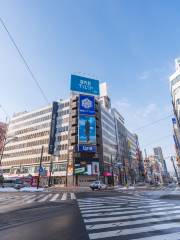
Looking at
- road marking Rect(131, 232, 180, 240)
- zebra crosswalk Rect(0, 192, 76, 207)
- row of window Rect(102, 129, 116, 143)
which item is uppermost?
row of window Rect(102, 129, 116, 143)

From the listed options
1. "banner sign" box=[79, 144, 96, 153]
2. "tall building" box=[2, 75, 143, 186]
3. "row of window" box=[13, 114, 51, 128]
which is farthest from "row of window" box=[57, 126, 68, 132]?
"banner sign" box=[79, 144, 96, 153]

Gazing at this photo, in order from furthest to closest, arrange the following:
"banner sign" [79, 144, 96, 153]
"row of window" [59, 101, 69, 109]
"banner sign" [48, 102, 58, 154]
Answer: "row of window" [59, 101, 69, 109], "banner sign" [48, 102, 58, 154], "banner sign" [79, 144, 96, 153]

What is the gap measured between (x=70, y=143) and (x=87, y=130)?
726 cm

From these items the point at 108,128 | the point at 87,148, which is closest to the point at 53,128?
the point at 87,148

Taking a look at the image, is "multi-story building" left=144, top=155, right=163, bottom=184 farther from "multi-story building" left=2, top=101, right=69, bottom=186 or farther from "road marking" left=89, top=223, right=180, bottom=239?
"road marking" left=89, top=223, right=180, bottom=239

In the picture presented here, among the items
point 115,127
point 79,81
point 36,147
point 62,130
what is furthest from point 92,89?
point 115,127

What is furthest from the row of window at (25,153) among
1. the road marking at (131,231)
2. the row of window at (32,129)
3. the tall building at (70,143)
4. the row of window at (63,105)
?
the road marking at (131,231)

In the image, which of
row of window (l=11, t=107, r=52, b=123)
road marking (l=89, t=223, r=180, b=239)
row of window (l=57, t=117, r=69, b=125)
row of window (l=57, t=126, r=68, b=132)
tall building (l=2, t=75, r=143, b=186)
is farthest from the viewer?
row of window (l=11, t=107, r=52, b=123)

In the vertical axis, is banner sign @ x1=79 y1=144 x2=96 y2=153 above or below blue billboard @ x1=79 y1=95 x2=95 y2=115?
below

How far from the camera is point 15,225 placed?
21.6 feet

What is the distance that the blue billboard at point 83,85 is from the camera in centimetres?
4307

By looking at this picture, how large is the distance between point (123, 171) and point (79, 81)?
52.6 meters

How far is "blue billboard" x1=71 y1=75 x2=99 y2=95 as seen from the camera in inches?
1695

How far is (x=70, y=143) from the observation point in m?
63.1
